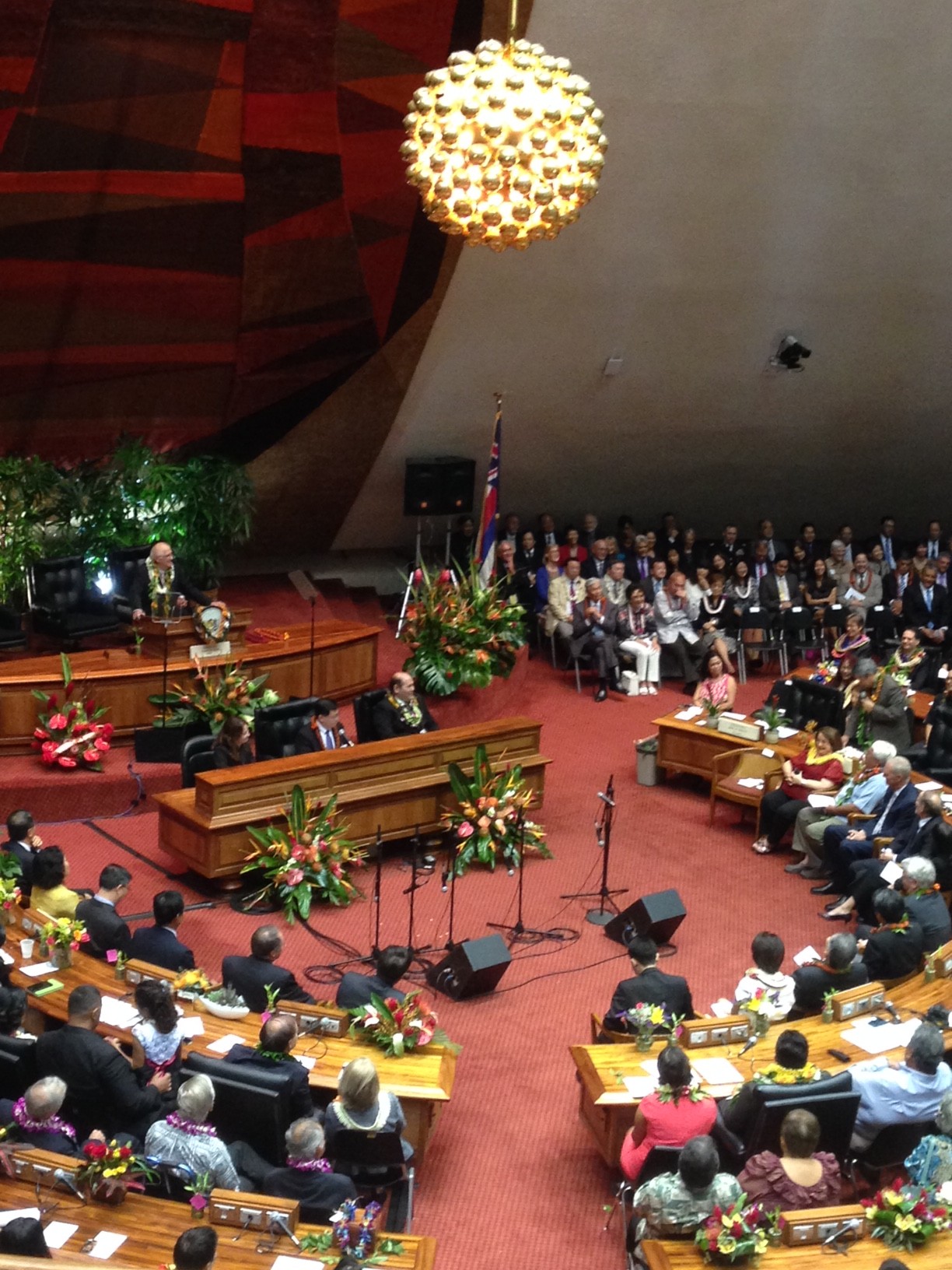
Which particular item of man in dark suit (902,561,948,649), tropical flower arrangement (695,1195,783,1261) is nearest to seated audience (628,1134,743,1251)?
tropical flower arrangement (695,1195,783,1261)

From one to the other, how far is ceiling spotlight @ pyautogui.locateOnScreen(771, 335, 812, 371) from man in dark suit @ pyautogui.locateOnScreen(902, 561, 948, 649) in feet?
8.00

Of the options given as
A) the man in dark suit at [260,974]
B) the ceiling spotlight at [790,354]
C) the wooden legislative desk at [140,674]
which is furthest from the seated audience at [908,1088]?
the ceiling spotlight at [790,354]

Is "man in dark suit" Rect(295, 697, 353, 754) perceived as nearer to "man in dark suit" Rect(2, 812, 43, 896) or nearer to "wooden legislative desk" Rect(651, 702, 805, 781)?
"man in dark suit" Rect(2, 812, 43, 896)

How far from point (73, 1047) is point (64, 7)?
734cm

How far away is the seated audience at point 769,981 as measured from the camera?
22.5 feet

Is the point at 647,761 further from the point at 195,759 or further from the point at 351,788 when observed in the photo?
the point at 195,759

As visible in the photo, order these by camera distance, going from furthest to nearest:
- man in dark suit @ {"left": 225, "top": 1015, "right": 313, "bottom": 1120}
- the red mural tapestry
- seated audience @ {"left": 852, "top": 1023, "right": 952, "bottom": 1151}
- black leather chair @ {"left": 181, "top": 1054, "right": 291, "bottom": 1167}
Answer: the red mural tapestry
seated audience @ {"left": 852, "top": 1023, "right": 952, "bottom": 1151}
man in dark suit @ {"left": 225, "top": 1015, "right": 313, "bottom": 1120}
black leather chair @ {"left": 181, "top": 1054, "right": 291, "bottom": 1167}

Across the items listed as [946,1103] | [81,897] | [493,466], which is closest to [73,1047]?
[81,897]

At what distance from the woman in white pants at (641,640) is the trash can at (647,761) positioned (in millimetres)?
2226

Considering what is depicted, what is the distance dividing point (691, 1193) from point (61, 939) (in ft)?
10.6

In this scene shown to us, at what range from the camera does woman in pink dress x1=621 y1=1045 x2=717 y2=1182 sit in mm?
5762

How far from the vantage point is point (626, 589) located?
1449 centimetres

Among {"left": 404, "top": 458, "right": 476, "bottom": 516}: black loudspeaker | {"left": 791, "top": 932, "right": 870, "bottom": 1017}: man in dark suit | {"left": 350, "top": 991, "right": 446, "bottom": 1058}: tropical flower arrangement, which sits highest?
{"left": 404, "top": 458, "right": 476, "bottom": 516}: black loudspeaker

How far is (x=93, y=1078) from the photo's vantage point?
5.80 metres
